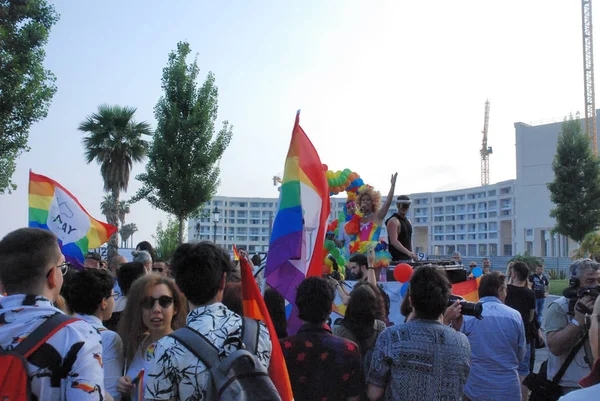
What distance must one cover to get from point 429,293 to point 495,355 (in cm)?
180

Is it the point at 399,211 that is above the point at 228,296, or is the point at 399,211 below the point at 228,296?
above

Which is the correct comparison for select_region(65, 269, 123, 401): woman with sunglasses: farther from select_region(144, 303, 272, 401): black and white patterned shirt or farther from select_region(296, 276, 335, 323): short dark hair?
select_region(144, 303, 272, 401): black and white patterned shirt

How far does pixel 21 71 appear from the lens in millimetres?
19141

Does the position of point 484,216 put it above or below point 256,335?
above

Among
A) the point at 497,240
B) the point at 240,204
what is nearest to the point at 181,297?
the point at 497,240

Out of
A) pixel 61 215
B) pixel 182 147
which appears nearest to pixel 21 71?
pixel 182 147

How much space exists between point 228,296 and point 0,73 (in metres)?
17.8

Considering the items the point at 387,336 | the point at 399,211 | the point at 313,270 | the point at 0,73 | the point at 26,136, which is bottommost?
the point at 387,336

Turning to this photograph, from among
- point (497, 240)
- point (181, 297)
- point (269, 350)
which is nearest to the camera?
point (269, 350)

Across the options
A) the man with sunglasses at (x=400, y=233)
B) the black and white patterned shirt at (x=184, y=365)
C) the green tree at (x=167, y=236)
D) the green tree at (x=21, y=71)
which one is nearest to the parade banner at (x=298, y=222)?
the black and white patterned shirt at (x=184, y=365)

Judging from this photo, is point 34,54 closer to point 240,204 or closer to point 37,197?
Answer: point 37,197

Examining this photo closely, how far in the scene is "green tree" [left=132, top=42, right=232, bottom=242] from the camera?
21984 millimetres

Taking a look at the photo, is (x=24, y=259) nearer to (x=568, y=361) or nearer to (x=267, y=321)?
(x=267, y=321)

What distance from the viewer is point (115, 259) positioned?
8.95 meters
